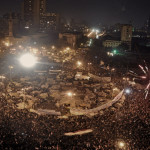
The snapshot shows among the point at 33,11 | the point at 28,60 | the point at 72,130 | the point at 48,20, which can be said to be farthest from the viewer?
the point at 48,20

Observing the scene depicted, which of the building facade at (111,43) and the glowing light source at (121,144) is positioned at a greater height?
the building facade at (111,43)

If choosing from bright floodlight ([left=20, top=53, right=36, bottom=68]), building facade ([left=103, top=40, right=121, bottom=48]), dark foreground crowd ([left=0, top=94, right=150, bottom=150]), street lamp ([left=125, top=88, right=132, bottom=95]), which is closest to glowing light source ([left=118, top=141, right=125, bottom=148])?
dark foreground crowd ([left=0, top=94, right=150, bottom=150])

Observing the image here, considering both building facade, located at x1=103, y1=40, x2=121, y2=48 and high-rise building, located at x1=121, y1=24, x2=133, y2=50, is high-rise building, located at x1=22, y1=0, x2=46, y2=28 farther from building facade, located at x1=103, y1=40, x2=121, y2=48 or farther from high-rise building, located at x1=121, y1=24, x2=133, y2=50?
high-rise building, located at x1=121, y1=24, x2=133, y2=50

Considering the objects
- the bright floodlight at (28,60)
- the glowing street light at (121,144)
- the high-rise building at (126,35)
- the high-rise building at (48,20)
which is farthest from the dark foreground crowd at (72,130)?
the high-rise building at (48,20)

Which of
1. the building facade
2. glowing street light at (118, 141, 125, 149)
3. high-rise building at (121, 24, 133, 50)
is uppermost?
high-rise building at (121, 24, 133, 50)

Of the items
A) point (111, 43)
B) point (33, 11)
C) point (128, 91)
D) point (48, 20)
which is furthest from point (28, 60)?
point (48, 20)

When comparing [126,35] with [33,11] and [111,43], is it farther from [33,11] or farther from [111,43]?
[33,11]

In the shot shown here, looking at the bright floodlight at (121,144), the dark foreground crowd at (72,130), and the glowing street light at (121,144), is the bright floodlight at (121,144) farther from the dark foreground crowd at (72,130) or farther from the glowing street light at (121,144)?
the dark foreground crowd at (72,130)
